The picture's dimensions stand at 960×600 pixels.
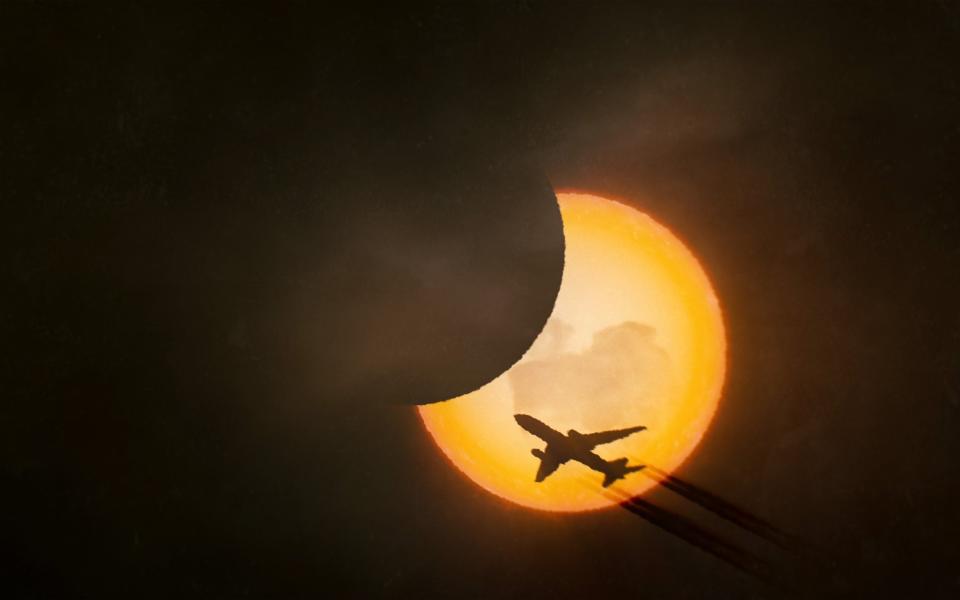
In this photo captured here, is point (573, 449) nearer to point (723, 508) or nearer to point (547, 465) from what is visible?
point (547, 465)

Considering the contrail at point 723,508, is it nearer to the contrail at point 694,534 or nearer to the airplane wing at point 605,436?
the contrail at point 694,534

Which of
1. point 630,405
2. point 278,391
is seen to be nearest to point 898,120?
point 630,405

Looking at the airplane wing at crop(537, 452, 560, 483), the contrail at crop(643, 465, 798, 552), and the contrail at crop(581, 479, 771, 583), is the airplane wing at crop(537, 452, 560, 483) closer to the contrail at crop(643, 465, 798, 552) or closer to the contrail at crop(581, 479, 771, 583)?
the contrail at crop(581, 479, 771, 583)

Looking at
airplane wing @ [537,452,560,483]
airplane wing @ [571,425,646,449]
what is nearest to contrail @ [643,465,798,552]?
airplane wing @ [571,425,646,449]

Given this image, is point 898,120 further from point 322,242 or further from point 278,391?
point 278,391

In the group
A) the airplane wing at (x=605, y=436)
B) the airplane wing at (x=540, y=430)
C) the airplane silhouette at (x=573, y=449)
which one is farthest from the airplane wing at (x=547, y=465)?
the airplane wing at (x=605, y=436)

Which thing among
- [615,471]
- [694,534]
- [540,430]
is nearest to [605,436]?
[615,471]
